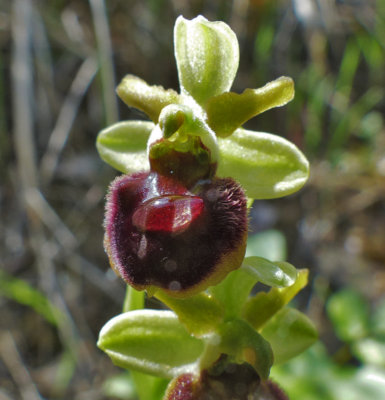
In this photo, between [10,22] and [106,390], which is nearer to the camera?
[106,390]

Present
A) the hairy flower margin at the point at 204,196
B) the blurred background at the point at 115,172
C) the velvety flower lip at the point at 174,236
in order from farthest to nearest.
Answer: the blurred background at the point at 115,172, the hairy flower margin at the point at 204,196, the velvety flower lip at the point at 174,236

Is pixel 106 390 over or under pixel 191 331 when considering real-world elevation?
under

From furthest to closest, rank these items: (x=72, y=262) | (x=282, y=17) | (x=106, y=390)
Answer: (x=282, y=17) < (x=72, y=262) < (x=106, y=390)

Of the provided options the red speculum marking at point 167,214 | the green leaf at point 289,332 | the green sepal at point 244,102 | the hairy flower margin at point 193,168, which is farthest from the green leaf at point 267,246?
the red speculum marking at point 167,214

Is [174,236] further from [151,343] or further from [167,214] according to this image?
[151,343]

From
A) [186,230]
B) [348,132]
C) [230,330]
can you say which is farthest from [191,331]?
[348,132]

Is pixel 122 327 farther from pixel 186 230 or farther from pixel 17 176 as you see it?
pixel 17 176

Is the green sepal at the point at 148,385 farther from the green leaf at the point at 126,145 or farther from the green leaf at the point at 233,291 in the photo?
the green leaf at the point at 126,145
